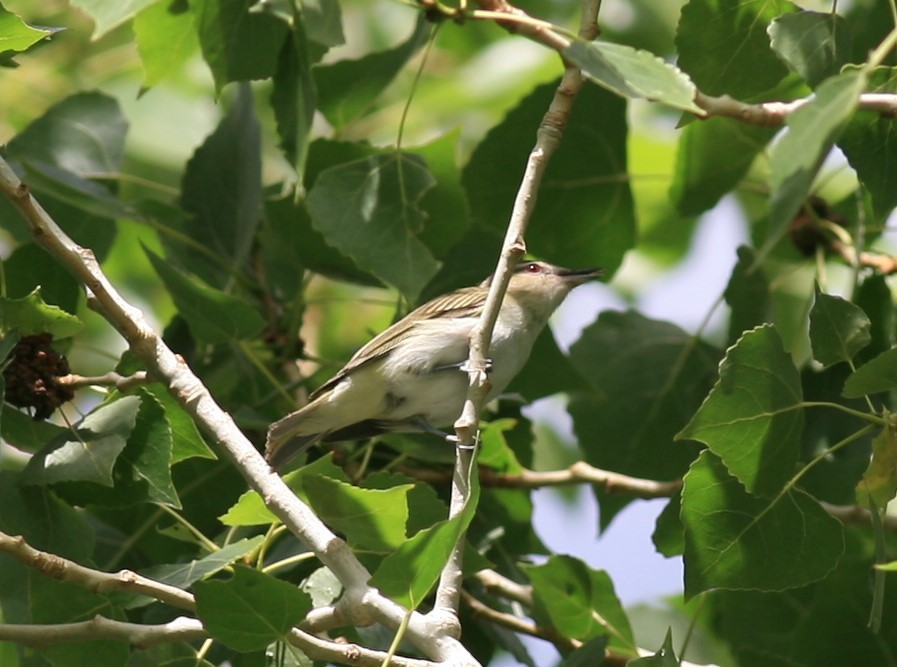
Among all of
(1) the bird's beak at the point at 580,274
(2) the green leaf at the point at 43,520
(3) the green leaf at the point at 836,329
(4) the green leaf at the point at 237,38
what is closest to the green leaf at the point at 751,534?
(3) the green leaf at the point at 836,329

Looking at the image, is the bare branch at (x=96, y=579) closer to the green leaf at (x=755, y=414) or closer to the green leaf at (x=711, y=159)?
the green leaf at (x=755, y=414)

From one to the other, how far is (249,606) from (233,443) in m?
0.39

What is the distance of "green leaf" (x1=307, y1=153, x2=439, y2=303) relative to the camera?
366cm

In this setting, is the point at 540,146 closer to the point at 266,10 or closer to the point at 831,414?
the point at 266,10

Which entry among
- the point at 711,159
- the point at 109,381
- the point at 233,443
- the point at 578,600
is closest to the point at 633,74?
the point at 233,443

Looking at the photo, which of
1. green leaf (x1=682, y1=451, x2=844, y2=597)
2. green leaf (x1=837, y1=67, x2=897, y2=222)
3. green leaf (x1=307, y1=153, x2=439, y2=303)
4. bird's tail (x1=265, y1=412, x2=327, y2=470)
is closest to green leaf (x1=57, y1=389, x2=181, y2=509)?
bird's tail (x1=265, y1=412, x2=327, y2=470)

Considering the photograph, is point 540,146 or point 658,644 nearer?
point 540,146

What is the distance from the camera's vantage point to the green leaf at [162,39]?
156 inches

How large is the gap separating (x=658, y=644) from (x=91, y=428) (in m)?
2.40

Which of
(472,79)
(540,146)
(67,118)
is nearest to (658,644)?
(540,146)

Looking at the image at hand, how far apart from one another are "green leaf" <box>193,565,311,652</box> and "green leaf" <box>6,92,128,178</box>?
226 centimetres

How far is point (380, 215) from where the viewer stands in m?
3.74

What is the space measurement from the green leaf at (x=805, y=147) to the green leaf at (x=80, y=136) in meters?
2.99

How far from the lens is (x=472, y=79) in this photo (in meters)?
6.61
